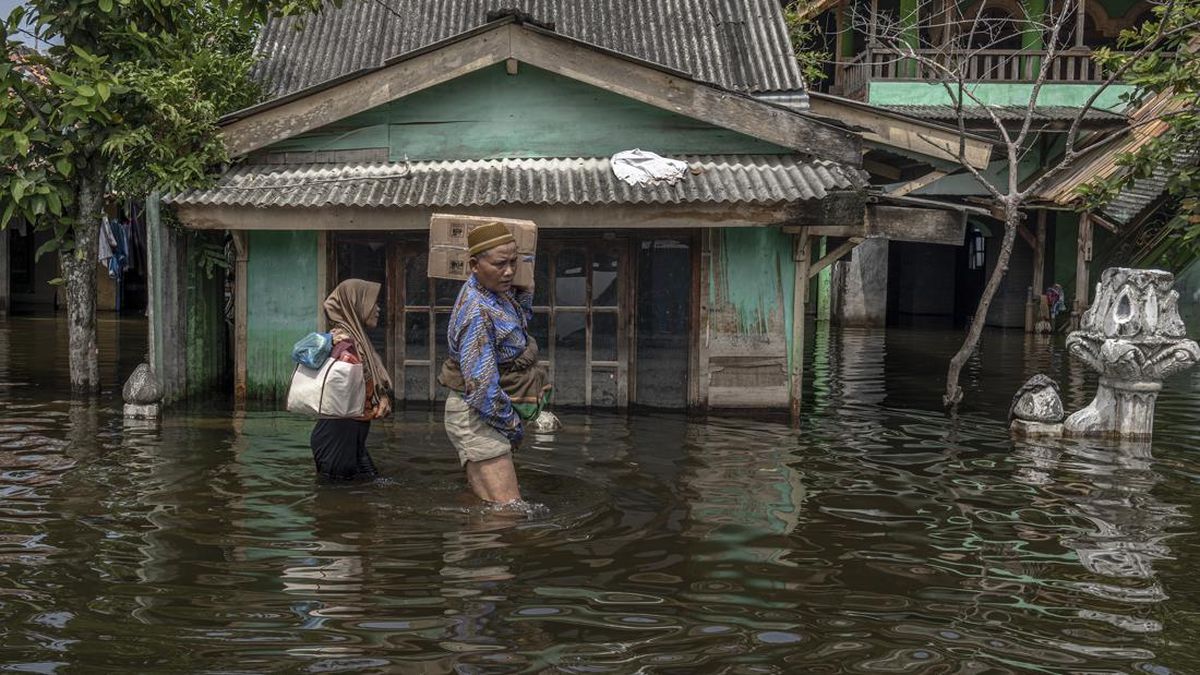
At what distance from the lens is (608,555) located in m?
6.23

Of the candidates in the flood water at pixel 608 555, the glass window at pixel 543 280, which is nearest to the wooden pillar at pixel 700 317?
the flood water at pixel 608 555

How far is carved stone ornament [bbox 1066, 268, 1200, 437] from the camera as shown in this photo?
32.7 ft

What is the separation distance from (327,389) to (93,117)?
5.49m

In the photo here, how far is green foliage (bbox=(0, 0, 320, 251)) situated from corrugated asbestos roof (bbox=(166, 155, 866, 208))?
57cm

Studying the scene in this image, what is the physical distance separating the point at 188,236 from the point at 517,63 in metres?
3.84

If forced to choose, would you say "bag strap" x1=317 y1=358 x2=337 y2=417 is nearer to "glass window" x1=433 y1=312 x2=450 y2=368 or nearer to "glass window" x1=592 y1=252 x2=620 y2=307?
"glass window" x1=433 y1=312 x2=450 y2=368

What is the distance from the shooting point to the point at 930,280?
31.0 meters

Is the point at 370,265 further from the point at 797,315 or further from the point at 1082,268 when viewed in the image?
the point at 1082,268

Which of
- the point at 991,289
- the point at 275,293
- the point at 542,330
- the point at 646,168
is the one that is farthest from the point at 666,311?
the point at 275,293

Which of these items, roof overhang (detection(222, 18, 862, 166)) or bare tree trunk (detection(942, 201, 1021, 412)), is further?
bare tree trunk (detection(942, 201, 1021, 412))

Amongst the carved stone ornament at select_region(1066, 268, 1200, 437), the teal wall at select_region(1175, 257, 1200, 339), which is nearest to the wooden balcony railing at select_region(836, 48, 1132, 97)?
the teal wall at select_region(1175, 257, 1200, 339)

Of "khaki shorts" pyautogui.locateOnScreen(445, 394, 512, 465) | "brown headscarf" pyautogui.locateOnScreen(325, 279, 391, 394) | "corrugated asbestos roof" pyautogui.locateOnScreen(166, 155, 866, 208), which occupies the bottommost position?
"khaki shorts" pyautogui.locateOnScreen(445, 394, 512, 465)

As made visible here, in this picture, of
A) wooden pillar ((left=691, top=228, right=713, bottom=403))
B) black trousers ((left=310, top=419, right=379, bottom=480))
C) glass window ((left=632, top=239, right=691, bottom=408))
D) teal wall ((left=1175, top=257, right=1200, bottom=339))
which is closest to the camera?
black trousers ((left=310, top=419, right=379, bottom=480))

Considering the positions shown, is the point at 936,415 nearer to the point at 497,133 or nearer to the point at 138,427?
the point at 497,133
